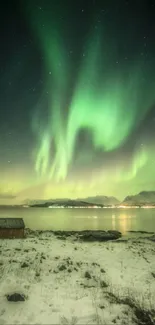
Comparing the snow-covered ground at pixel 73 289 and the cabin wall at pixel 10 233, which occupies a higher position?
the cabin wall at pixel 10 233

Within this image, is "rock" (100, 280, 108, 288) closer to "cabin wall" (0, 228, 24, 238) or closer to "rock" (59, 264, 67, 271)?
"rock" (59, 264, 67, 271)

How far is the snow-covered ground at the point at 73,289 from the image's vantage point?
10.6 m

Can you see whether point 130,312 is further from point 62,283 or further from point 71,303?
point 62,283

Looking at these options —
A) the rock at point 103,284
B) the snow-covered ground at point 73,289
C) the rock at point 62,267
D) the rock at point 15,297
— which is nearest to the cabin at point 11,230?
the snow-covered ground at point 73,289

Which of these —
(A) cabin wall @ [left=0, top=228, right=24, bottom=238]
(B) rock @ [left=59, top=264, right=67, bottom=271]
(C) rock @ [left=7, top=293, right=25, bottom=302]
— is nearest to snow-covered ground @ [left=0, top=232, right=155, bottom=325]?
(B) rock @ [left=59, top=264, right=67, bottom=271]

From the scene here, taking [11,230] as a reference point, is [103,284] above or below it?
below

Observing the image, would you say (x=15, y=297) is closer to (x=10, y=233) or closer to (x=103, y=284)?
(x=103, y=284)

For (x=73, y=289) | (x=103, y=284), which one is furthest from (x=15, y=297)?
(x=103, y=284)

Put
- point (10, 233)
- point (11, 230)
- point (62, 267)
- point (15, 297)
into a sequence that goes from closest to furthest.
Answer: point (15, 297) → point (62, 267) → point (10, 233) → point (11, 230)

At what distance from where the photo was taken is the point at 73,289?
14070 millimetres

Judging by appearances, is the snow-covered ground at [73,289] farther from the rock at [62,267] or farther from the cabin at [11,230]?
the cabin at [11,230]

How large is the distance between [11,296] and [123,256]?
16562 millimetres

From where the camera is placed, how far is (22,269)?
17.3 meters

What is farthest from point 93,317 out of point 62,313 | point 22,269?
point 22,269
